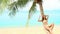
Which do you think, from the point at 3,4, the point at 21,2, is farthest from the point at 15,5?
the point at 3,4

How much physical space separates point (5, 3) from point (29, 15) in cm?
45

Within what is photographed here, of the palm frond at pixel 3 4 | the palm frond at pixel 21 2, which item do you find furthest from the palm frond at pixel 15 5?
the palm frond at pixel 3 4

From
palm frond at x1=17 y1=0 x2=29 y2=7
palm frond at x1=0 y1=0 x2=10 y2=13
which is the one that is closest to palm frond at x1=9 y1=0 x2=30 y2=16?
palm frond at x1=17 y1=0 x2=29 y2=7

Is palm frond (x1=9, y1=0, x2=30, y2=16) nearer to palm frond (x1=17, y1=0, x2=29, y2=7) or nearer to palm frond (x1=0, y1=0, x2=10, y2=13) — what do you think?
palm frond (x1=17, y1=0, x2=29, y2=7)

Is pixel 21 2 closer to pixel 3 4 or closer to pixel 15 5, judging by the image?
pixel 15 5

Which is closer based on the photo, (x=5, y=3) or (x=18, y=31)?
(x=5, y=3)

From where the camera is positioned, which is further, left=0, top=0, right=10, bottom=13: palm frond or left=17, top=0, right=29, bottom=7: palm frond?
left=17, top=0, right=29, bottom=7: palm frond

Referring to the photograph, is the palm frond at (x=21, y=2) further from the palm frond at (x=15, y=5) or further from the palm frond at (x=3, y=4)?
the palm frond at (x=3, y=4)

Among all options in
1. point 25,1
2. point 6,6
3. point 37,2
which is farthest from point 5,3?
point 37,2

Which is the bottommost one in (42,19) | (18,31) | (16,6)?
(18,31)

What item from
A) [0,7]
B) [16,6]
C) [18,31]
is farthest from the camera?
[18,31]

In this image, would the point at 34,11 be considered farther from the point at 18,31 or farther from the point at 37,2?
the point at 18,31

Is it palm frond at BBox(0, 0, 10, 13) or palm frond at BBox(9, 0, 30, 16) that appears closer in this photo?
palm frond at BBox(0, 0, 10, 13)

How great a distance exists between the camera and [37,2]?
110 inches
